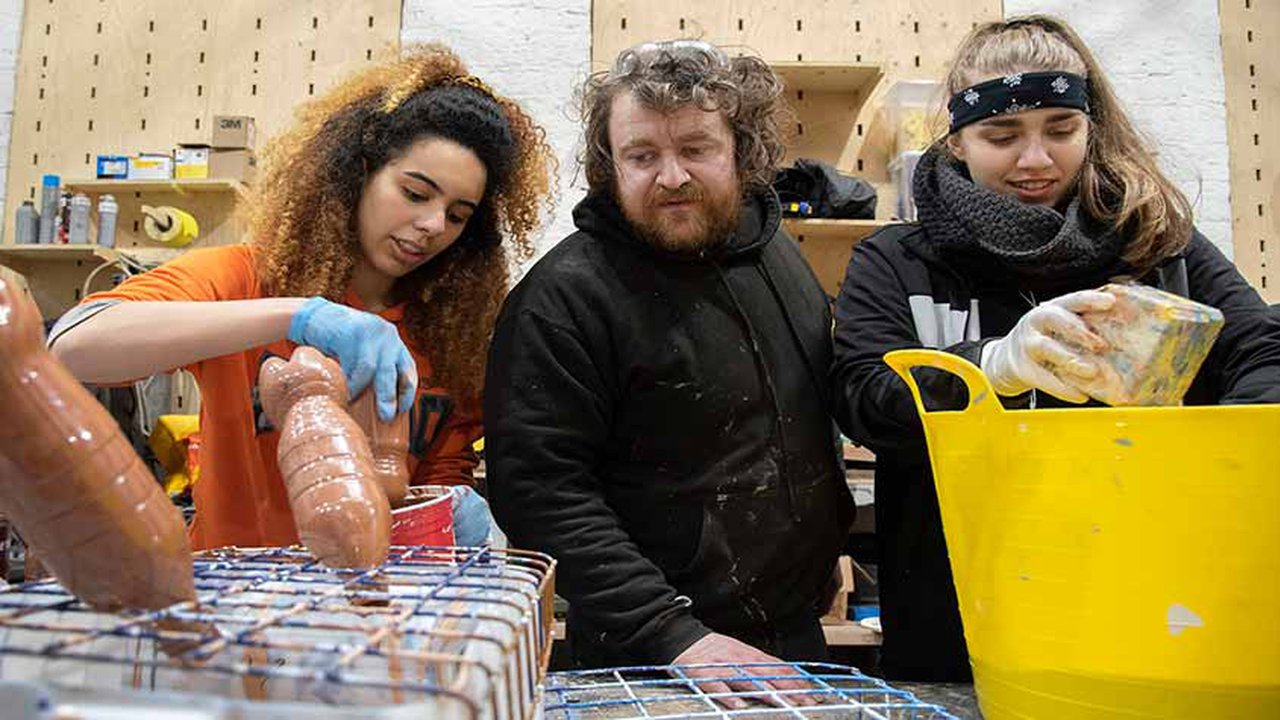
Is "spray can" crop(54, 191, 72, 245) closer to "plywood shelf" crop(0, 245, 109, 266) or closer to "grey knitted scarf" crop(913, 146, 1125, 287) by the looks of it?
"plywood shelf" crop(0, 245, 109, 266)

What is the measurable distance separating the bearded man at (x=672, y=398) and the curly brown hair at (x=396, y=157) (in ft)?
0.41

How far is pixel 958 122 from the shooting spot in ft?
4.48

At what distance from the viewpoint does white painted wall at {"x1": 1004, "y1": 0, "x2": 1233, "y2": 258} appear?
332 cm

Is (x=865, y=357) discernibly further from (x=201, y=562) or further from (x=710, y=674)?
(x=201, y=562)

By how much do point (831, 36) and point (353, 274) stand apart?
2.54 m

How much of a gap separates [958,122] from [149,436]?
2512 mm

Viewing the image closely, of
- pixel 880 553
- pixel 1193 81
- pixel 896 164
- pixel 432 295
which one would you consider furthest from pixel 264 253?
pixel 1193 81

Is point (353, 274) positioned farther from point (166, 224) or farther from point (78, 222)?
point (78, 222)

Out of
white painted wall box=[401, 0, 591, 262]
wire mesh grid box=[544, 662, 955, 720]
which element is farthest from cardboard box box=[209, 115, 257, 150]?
wire mesh grid box=[544, 662, 955, 720]

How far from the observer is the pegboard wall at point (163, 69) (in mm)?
3393

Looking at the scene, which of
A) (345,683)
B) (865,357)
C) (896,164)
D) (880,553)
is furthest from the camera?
(896,164)

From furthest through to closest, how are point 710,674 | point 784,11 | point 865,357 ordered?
point 784,11 → point 865,357 → point 710,674

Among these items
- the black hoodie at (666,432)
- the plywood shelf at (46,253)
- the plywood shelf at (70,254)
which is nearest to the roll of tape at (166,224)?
the plywood shelf at (70,254)

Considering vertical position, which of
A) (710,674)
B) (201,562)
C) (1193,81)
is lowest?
(710,674)
